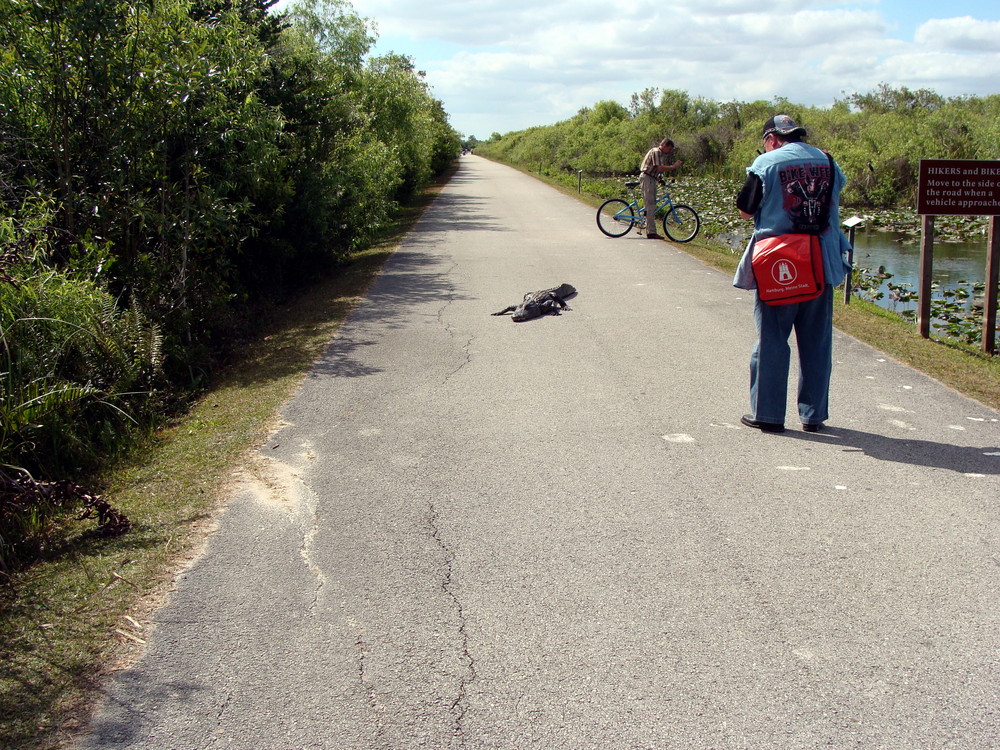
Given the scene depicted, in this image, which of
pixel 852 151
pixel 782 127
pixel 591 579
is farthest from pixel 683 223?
pixel 852 151

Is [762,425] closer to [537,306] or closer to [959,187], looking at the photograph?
[959,187]

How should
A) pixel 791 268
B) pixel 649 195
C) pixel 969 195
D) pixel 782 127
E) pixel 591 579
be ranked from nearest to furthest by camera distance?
1. pixel 591 579
2. pixel 791 268
3. pixel 782 127
4. pixel 969 195
5. pixel 649 195

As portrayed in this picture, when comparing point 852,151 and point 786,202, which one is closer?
point 786,202

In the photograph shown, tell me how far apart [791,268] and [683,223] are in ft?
41.8

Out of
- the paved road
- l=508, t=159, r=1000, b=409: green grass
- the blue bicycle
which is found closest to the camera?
the paved road

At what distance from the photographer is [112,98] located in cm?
886

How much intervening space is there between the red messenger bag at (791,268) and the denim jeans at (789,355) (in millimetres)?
133

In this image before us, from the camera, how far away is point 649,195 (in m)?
17.1

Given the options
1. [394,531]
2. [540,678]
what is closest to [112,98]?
[394,531]

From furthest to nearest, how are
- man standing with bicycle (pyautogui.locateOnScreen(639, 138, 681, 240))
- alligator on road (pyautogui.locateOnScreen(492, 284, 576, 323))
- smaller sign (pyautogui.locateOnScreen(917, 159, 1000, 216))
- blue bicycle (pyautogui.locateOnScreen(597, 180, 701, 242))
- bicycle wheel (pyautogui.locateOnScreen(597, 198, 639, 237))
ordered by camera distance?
bicycle wheel (pyautogui.locateOnScreen(597, 198, 639, 237)) < blue bicycle (pyautogui.locateOnScreen(597, 180, 701, 242)) < man standing with bicycle (pyautogui.locateOnScreen(639, 138, 681, 240)) < alligator on road (pyautogui.locateOnScreen(492, 284, 576, 323)) < smaller sign (pyautogui.locateOnScreen(917, 159, 1000, 216))

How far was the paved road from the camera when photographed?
2982 mm

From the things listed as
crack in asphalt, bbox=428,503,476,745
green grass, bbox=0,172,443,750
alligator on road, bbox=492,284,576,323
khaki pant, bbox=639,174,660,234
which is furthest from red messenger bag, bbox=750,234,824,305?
khaki pant, bbox=639,174,660,234

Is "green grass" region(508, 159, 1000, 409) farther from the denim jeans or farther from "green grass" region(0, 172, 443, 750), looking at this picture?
"green grass" region(0, 172, 443, 750)

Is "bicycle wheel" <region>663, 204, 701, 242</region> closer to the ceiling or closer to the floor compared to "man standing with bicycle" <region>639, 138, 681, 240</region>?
closer to the floor
